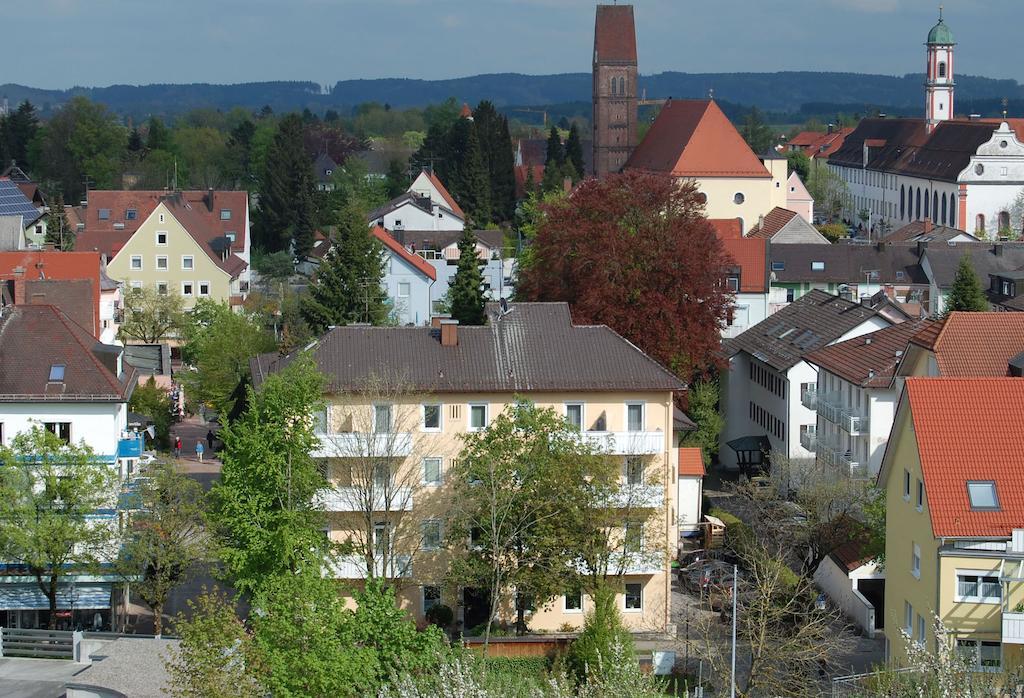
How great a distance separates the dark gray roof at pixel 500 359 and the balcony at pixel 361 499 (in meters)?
2.10

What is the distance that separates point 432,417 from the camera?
35375 millimetres

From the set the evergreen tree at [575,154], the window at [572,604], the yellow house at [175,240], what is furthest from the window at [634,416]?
the evergreen tree at [575,154]

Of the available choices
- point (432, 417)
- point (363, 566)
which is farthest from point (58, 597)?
point (432, 417)

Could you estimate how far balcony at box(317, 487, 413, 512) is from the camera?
34000mm

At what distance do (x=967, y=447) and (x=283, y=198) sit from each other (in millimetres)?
72892

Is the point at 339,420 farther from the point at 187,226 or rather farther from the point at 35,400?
the point at 187,226

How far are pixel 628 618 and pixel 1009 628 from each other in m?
10.4

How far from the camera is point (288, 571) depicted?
100 ft

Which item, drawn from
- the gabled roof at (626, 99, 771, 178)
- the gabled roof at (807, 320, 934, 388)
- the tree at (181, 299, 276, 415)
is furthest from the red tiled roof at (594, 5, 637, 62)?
the gabled roof at (807, 320, 934, 388)

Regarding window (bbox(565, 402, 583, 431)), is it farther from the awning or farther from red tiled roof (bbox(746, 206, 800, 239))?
red tiled roof (bbox(746, 206, 800, 239))

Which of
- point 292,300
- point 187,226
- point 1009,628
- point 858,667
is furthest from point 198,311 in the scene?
point 1009,628

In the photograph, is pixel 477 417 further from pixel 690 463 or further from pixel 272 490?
pixel 690 463

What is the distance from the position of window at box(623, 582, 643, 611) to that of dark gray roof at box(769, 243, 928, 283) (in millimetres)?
33571

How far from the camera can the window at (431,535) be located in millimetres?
34781
